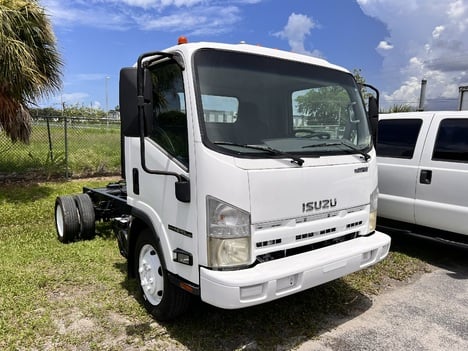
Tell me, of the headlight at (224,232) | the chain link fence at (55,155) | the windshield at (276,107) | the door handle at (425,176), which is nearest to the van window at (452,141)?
the door handle at (425,176)

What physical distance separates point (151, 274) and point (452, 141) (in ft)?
13.9

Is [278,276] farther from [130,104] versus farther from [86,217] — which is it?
[86,217]

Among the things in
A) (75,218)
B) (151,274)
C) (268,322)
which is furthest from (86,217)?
(268,322)

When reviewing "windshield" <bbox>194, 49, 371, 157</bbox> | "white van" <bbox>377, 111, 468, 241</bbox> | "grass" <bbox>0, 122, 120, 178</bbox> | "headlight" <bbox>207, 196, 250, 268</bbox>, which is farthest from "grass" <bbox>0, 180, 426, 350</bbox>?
"grass" <bbox>0, 122, 120, 178</bbox>

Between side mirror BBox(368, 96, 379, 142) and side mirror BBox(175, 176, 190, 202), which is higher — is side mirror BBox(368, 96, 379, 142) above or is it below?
above

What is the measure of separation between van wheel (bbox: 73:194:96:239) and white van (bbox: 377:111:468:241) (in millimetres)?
4327

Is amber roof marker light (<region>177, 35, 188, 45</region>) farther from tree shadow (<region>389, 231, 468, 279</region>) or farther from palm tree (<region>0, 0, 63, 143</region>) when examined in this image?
palm tree (<region>0, 0, 63, 143</region>)

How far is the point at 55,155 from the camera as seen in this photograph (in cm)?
1164

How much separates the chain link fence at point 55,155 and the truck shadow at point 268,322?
8.59 m

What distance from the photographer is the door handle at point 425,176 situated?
538cm

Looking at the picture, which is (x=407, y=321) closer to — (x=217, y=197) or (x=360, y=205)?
(x=360, y=205)

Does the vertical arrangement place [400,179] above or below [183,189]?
below

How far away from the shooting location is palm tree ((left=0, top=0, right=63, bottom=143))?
771cm

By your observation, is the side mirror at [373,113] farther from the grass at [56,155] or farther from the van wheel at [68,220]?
the grass at [56,155]
